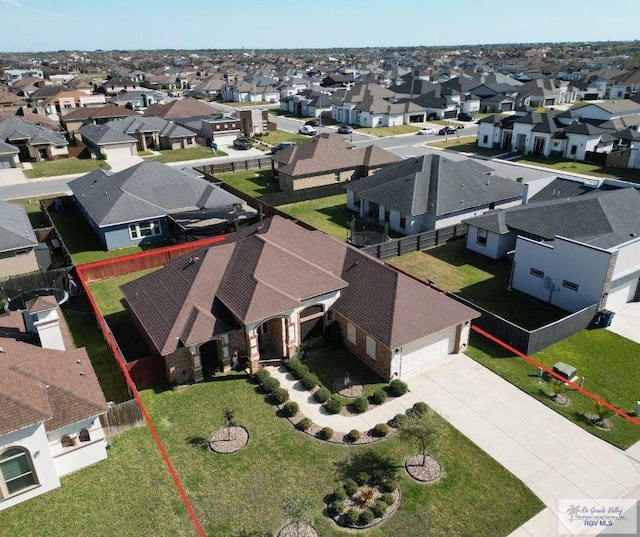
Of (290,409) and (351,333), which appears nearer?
(290,409)

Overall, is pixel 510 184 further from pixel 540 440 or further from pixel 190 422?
pixel 190 422

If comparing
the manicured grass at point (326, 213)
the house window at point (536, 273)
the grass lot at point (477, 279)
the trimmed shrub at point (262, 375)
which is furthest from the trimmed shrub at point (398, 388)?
the manicured grass at point (326, 213)

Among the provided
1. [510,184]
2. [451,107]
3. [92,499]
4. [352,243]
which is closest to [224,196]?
[352,243]

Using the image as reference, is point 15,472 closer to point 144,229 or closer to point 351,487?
point 351,487

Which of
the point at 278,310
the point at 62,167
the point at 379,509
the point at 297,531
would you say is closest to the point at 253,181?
the point at 62,167

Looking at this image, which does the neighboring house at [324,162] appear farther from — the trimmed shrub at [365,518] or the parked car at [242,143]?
the trimmed shrub at [365,518]

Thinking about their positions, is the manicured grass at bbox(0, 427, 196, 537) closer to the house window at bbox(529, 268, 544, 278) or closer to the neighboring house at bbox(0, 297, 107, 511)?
the neighboring house at bbox(0, 297, 107, 511)
